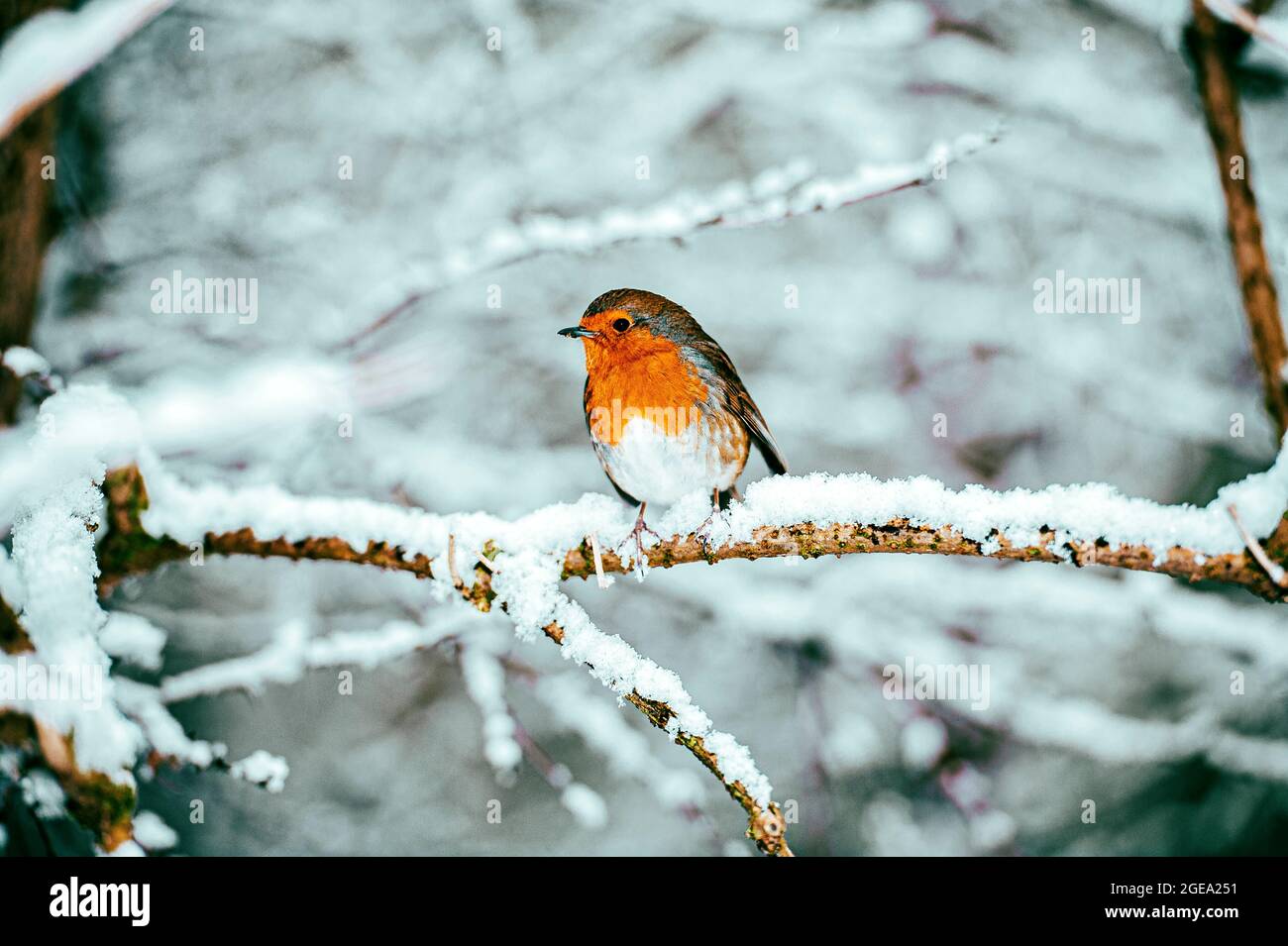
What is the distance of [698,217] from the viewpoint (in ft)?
3.19

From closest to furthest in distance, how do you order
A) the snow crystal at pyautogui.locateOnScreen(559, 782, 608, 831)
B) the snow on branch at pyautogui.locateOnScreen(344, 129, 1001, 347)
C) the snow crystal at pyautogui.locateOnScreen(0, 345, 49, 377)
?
the snow on branch at pyautogui.locateOnScreen(344, 129, 1001, 347), the snow crystal at pyautogui.locateOnScreen(0, 345, 49, 377), the snow crystal at pyautogui.locateOnScreen(559, 782, 608, 831)

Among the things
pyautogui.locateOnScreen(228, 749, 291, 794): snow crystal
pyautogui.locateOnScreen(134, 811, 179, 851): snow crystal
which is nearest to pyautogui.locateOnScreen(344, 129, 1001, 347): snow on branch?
pyautogui.locateOnScreen(228, 749, 291, 794): snow crystal

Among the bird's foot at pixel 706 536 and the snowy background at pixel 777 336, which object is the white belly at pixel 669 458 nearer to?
the bird's foot at pixel 706 536

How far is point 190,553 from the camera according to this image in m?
1.08

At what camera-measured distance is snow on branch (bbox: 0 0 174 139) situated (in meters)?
1.06

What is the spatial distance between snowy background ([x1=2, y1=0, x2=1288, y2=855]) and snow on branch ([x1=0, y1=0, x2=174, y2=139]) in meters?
0.64

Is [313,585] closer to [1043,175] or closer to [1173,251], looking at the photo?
[1043,175]

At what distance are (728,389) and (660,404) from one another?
0.15 meters

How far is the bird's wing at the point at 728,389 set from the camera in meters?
1.33

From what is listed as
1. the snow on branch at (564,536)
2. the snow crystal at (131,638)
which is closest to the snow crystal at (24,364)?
the snow on branch at (564,536)

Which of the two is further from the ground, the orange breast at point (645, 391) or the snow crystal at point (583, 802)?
the orange breast at point (645, 391)

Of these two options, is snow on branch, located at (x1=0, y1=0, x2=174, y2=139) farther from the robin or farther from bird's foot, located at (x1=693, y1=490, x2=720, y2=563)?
bird's foot, located at (x1=693, y1=490, x2=720, y2=563)

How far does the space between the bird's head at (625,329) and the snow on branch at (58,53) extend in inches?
29.5
